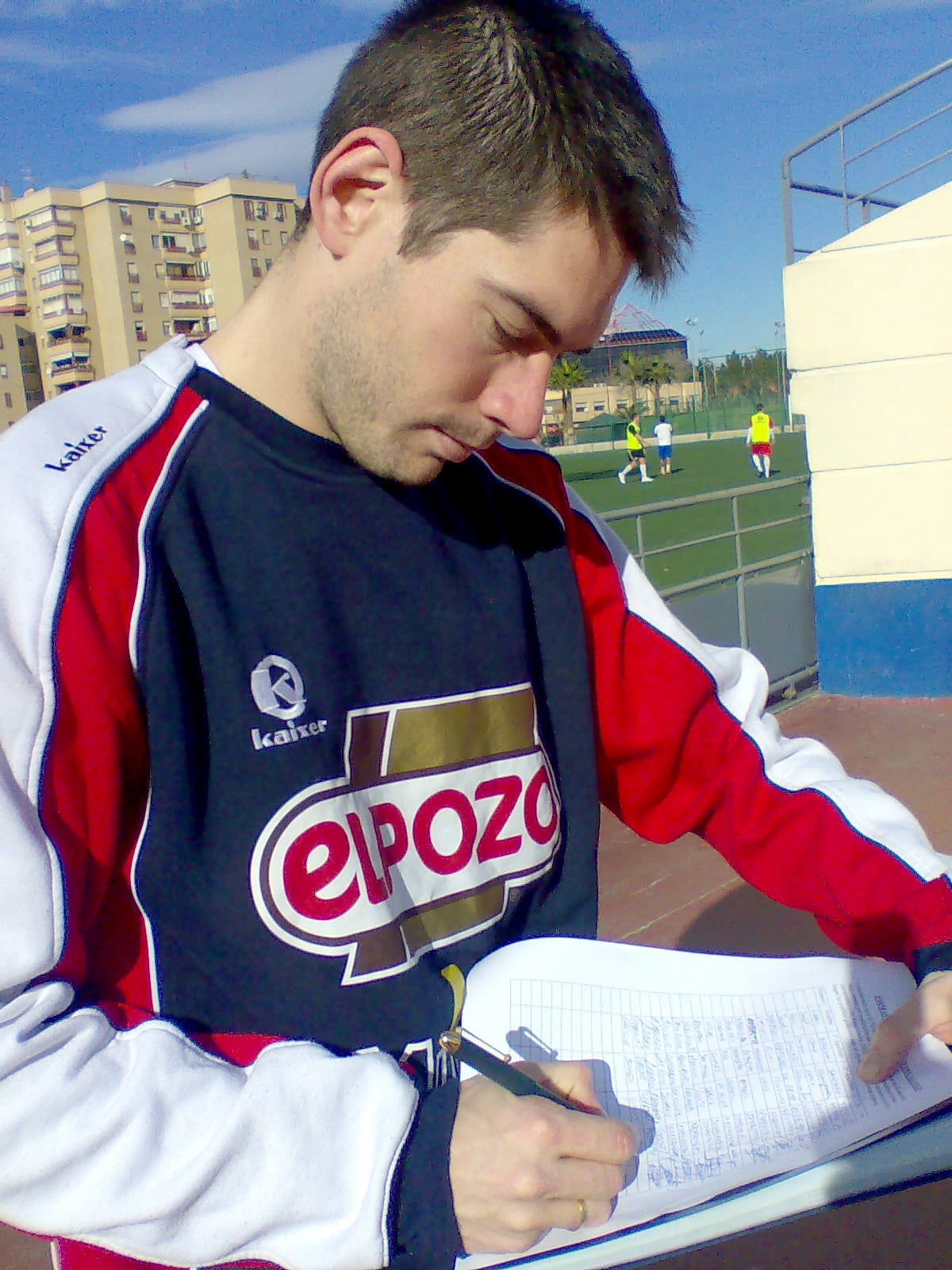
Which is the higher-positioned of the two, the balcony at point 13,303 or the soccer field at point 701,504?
the balcony at point 13,303

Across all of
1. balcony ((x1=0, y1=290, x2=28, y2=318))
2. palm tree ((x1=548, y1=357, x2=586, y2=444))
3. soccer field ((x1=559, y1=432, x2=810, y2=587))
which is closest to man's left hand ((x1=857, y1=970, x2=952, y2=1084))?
soccer field ((x1=559, y1=432, x2=810, y2=587))

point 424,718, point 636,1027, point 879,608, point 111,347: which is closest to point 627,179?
point 424,718

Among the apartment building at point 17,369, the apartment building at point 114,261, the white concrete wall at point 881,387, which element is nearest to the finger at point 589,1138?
the white concrete wall at point 881,387

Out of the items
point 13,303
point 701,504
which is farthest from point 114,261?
point 701,504

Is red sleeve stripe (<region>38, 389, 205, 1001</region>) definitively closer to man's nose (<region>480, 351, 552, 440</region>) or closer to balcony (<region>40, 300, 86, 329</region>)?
man's nose (<region>480, 351, 552, 440</region>)

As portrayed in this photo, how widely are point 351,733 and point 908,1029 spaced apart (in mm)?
591

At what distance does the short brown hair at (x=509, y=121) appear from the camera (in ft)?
3.34

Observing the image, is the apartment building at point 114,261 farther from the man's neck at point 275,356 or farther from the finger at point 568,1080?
the finger at point 568,1080

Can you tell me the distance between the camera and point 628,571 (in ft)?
4.67

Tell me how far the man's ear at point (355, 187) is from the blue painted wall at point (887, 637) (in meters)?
4.74

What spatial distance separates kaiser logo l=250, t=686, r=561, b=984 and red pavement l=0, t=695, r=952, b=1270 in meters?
0.38

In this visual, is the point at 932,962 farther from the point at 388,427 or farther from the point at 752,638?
the point at 752,638

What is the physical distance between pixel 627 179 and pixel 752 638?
487 cm

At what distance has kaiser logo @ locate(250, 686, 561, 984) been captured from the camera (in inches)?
39.1
